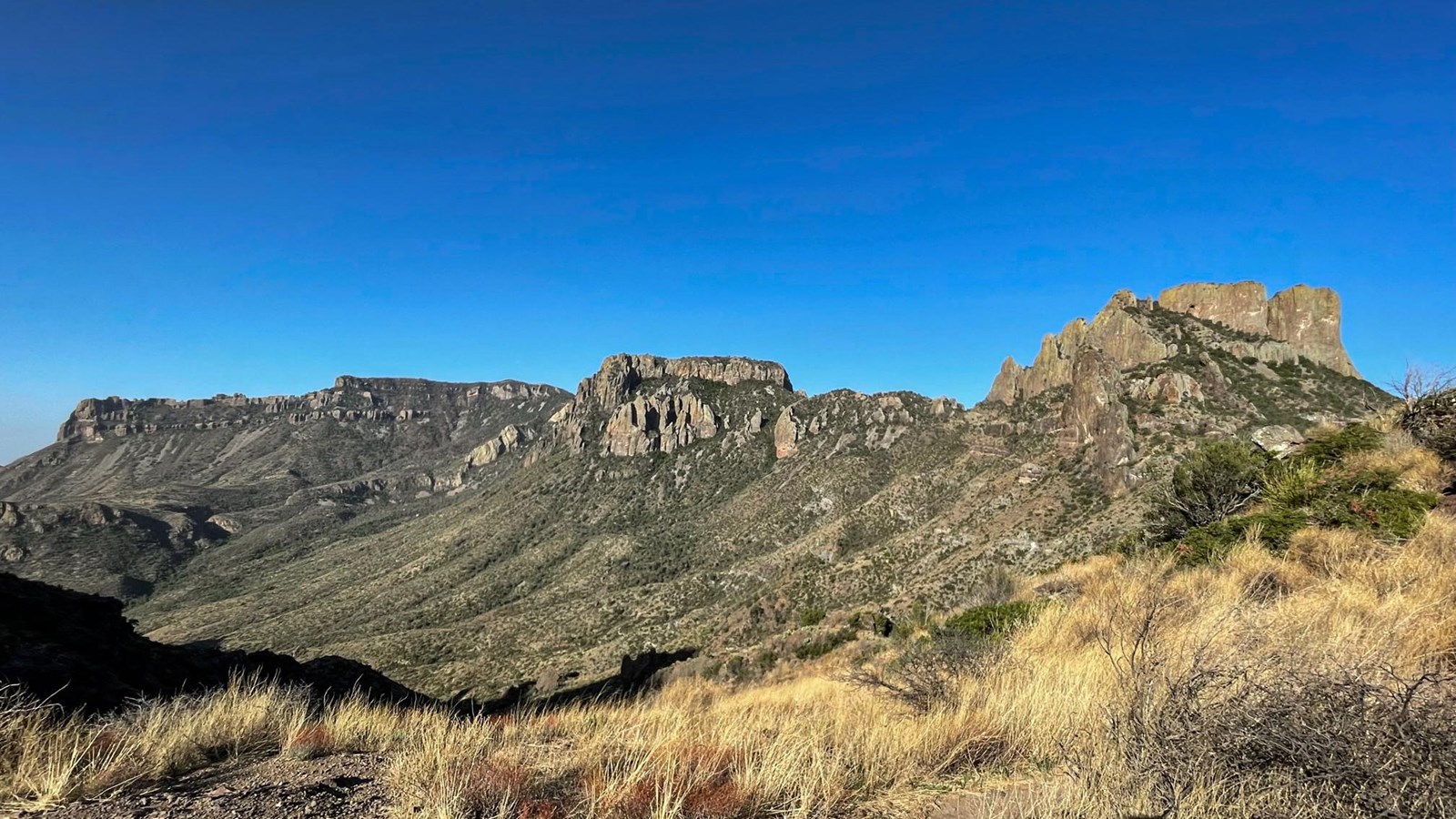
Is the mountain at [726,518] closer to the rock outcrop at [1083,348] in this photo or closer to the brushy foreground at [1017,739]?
the rock outcrop at [1083,348]

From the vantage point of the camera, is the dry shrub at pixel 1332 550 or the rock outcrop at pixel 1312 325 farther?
the rock outcrop at pixel 1312 325

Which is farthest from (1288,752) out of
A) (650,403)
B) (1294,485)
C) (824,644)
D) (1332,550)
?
(650,403)

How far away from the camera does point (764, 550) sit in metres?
86.4

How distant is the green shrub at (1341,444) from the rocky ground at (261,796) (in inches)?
787

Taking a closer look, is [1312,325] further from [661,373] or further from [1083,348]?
[661,373]

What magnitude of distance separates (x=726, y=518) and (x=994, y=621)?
97225mm

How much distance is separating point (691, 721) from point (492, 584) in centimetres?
10117

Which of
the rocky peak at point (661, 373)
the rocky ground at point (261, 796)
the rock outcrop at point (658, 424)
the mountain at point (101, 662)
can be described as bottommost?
the mountain at point (101, 662)

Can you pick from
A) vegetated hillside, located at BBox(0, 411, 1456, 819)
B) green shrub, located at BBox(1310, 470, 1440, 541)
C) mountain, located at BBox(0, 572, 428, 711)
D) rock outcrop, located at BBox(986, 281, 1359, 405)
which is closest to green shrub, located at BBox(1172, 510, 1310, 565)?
green shrub, located at BBox(1310, 470, 1440, 541)

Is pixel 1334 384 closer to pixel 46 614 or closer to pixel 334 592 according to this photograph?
pixel 46 614

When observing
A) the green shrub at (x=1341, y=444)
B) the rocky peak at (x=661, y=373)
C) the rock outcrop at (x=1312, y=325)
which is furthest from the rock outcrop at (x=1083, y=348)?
the rocky peak at (x=661, y=373)

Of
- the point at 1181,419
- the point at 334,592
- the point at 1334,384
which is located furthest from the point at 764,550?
the point at 334,592

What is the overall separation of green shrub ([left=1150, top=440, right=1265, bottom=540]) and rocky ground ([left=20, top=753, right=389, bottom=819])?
19.1 m

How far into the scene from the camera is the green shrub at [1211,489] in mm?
16406
